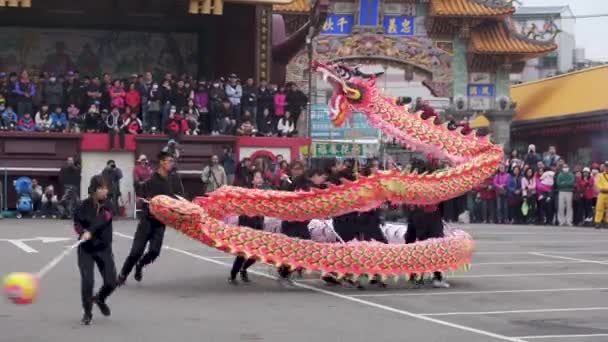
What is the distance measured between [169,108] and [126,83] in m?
1.37

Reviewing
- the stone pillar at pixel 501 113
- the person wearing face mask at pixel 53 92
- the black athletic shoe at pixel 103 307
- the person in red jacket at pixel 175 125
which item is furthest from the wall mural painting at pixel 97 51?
the black athletic shoe at pixel 103 307

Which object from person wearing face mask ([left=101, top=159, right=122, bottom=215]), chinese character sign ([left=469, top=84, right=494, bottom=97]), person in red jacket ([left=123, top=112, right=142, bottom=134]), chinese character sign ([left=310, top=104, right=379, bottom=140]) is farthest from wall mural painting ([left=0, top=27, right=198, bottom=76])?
chinese character sign ([left=469, top=84, right=494, bottom=97])

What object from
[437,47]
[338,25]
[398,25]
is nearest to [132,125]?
[338,25]

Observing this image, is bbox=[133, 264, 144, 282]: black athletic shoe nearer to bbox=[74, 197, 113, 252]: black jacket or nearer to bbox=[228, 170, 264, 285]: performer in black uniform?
bbox=[228, 170, 264, 285]: performer in black uniform

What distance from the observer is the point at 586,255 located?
2034cm

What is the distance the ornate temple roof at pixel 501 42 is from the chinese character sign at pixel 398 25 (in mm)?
2332

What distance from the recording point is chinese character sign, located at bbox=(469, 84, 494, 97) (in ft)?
157

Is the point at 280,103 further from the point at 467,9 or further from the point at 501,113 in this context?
the point at 501,113

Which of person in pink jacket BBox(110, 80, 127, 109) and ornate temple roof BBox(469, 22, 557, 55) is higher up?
ornate temple roof BBox(469, 22, 557, 55)

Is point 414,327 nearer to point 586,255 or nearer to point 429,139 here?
point 429,139

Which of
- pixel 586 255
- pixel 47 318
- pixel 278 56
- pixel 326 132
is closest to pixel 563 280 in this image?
pixel 586 255

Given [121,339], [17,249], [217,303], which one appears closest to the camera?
[121,339]

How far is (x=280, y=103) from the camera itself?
32656 mm

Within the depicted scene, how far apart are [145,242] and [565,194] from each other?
1788cm
